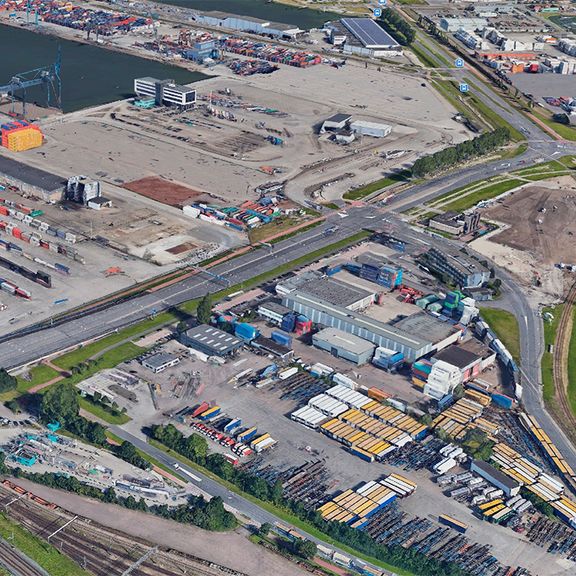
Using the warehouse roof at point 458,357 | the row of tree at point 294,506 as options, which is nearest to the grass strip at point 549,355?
the warehouse roof at point 458,357

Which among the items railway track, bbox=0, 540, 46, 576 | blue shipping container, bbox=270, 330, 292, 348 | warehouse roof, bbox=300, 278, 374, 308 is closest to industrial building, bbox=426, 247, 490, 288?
warehouse roof, bbox=300, 278, 374, 308

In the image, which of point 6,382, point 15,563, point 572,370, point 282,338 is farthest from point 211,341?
point 572,370

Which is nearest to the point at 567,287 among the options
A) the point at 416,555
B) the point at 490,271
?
the point at 490,271

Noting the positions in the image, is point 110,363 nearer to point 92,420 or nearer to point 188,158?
point 92,420

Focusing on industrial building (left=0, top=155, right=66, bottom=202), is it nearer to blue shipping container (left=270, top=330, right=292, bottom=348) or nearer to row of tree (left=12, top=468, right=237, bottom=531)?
blue shipping container (left=270, top=330, right=292, bottom=348)

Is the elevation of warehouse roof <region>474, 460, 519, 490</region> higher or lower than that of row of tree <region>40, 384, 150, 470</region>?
higher
